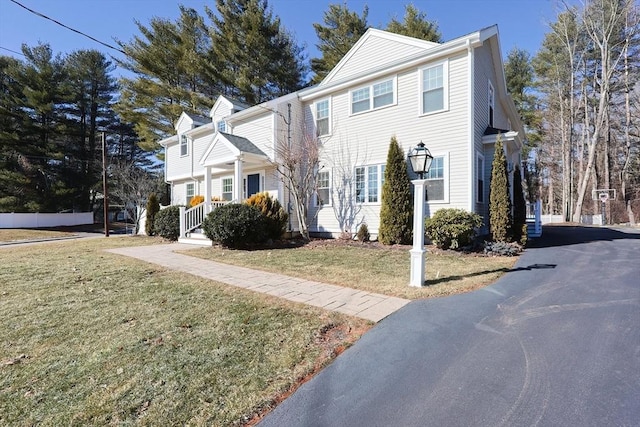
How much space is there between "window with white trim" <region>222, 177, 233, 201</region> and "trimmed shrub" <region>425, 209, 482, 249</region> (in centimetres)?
953

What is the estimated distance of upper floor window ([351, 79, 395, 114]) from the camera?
1062cm

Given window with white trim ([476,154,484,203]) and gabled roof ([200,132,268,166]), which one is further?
gabled roof ([200,132,268,166])

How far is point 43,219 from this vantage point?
25578mm

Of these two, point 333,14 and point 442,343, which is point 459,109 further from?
point 333,14

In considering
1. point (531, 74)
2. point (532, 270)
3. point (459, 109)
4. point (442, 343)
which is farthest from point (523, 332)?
point (531, 74)

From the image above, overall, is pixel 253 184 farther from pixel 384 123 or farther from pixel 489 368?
pixel 489 368

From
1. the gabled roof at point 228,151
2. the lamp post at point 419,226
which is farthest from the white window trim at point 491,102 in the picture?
the gabled roof at point 228,151

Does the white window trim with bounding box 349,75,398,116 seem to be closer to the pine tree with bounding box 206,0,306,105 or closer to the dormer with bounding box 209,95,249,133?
the dormer with bounding box 209,95,249,133

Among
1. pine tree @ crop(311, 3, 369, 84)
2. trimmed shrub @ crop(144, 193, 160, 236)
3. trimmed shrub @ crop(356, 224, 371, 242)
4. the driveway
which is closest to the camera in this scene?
the driveway

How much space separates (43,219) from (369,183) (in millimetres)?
28241

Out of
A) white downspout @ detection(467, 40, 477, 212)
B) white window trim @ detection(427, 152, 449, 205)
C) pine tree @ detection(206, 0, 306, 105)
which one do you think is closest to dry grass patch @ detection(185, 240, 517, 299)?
white window trim @ detection(427, 152, 449, 205)

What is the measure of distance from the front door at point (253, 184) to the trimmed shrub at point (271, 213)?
2.94 meters

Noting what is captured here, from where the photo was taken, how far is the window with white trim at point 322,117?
1220 centimetres

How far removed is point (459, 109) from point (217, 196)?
11.0 m
